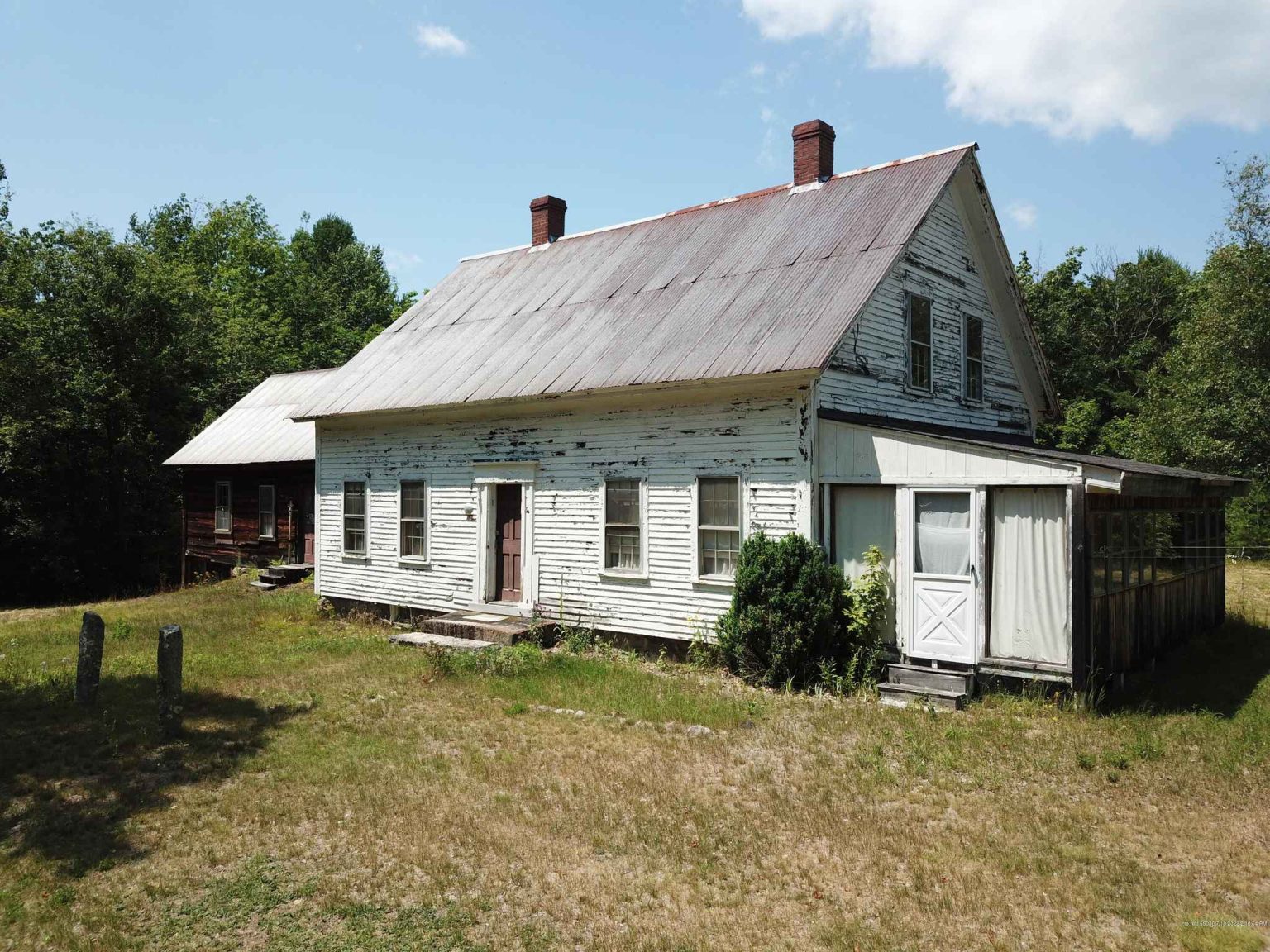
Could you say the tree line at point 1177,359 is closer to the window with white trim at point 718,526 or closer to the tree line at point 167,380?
the tree line at point 167,380

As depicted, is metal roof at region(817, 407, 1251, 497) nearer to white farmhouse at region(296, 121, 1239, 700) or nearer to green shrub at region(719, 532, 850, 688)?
white farmhouse at region(296, 121, 1239, 700)

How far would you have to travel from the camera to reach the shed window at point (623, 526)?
1383 cm

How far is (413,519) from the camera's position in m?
17.2

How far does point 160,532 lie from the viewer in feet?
109

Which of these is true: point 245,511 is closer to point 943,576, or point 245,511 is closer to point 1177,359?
point 943,576

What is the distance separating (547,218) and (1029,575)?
45.9ft

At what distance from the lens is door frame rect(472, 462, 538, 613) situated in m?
15.2

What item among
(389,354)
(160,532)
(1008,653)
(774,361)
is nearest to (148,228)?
(160,532)

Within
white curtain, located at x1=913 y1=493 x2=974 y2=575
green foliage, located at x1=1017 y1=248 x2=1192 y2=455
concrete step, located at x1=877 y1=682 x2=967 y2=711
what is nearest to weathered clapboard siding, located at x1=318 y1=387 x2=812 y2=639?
white curtain, located at x1=913 y1=493 x2=974 y2=575

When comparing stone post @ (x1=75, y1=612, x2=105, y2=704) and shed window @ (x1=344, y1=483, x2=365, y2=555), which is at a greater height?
shed window @ (x1=344, y1=483, x2=365, y2=555)

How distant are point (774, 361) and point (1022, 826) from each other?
656 cm

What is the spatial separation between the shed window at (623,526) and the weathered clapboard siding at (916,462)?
306 centimetres

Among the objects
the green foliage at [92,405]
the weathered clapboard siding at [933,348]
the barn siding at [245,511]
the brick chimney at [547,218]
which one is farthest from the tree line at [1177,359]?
the green foliage at [92,405]

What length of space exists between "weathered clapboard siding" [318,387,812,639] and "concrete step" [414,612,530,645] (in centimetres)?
60
